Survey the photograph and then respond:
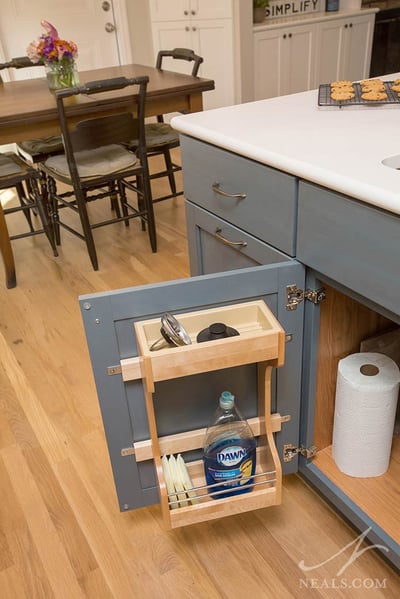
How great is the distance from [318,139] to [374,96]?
14.4 inches

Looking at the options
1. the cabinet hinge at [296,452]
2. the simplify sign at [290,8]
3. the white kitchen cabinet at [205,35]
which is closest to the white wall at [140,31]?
the white kitchen cabinet at [205,35]

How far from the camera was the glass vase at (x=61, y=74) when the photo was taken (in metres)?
2.57

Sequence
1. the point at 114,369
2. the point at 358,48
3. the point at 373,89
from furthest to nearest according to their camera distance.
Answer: the point at 358,48 < the point at 373,89 < the point at 114,369

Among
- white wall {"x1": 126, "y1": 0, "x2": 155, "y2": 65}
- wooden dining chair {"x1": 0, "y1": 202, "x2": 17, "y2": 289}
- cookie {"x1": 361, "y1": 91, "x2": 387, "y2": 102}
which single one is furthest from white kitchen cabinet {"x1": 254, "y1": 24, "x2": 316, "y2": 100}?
cookie {"x1": 361, "y1": 91, "x2": 387, "y2": 102}

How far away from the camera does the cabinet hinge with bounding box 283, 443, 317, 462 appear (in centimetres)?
130

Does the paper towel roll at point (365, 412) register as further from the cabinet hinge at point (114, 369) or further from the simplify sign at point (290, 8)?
the simplify sign at point (290, 8)

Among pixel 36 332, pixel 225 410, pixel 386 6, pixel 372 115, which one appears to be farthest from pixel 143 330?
pixel 386 6

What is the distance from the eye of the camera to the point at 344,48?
4.36 meters

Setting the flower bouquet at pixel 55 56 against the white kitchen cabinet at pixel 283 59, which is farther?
the white kitchen cabinet at pixel 283 59

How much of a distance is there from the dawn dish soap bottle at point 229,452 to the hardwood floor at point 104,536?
0.62ft

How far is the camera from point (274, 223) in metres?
1.12

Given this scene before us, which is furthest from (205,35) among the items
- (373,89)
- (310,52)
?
(373,89)

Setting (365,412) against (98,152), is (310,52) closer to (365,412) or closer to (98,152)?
(98,152)

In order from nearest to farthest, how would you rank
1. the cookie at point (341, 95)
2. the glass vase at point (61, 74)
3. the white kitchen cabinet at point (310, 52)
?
the cookie at point (341, 95) → the glass vase at point (61, 74) → the white kitchen cabinet at point (310, 52)
